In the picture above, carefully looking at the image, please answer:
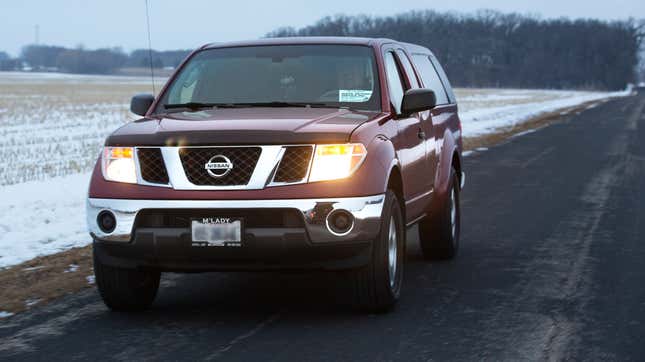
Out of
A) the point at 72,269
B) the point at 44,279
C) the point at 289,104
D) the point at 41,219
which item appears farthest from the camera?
the point at 41,219

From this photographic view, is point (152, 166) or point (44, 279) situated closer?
point (152, 166)

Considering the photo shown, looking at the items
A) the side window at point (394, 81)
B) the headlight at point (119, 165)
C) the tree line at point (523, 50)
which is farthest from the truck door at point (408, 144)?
the tree line at point (523, 50)

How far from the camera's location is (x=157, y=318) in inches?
237

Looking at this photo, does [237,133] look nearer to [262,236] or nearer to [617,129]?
[262,236]

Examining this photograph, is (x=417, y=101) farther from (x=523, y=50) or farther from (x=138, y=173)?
(x=523, y=50)

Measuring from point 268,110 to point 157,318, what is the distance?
1417 millimetres

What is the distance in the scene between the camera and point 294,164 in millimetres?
5539

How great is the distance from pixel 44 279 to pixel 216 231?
7.98ft

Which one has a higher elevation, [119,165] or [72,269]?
[119,165]

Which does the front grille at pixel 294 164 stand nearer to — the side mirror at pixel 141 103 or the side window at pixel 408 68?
the side mirror at pixel 141 103

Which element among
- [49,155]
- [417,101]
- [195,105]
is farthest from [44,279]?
[49,155]

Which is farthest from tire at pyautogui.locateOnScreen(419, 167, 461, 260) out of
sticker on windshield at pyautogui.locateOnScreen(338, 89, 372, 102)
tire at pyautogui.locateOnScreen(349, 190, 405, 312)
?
tire at pyautogui.locateOnScreen(349, 190, 405, 312)

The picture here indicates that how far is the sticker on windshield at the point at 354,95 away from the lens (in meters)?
6.62

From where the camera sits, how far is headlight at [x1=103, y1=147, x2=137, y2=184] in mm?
5703
